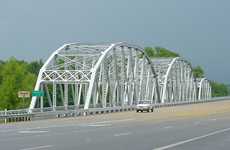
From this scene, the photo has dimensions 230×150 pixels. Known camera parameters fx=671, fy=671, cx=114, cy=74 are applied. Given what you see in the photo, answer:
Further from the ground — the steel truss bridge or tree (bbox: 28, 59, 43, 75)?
tree (bbox: 28, 59, 43, 75)

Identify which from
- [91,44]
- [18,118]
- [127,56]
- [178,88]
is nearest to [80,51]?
[91,44]

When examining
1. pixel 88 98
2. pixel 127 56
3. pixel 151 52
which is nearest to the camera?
pixel 88 98

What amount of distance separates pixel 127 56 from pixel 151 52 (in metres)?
87.4

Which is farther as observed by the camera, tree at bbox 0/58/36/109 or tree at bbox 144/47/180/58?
tree at bbox 144/47/180/58

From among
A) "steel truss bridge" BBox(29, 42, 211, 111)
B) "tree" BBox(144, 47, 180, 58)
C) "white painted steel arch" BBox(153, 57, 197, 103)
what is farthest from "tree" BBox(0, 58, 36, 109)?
"tree" BBox(144, 47, 180, 58)

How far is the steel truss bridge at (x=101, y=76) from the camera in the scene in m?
74.8

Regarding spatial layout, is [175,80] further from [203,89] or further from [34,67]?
[203,89]

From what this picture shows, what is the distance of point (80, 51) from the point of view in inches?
3290

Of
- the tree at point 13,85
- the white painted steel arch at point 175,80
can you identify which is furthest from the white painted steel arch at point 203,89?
the tree at point 13,85

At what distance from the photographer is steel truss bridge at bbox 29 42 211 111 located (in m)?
74.8

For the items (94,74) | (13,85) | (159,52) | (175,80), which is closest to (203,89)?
(159,52)

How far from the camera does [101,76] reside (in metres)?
79.1

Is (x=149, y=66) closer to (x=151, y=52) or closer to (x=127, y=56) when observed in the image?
(x=127, y=56)

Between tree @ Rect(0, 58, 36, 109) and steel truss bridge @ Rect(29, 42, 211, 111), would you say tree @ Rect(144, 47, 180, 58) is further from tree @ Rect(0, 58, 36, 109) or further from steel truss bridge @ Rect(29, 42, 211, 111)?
tree @ Rect(0, 58, 36, 109)
